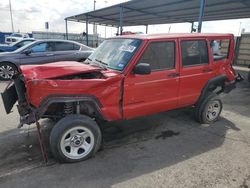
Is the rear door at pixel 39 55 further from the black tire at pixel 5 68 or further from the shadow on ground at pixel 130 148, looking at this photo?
the shadow on ground at pixel 130 148

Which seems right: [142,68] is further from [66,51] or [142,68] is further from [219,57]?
[66,51]

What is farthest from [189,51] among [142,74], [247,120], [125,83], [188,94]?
[247,120]

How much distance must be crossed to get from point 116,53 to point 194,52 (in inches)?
62.7

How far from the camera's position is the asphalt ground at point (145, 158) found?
3068 mm

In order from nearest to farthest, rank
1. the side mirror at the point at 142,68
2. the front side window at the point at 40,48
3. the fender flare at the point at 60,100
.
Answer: the fender flare at the point at 60,100 → the side mirror at the point at 142,68 → the front side window at the point at 40,48

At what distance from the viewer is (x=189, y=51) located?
4.46 m

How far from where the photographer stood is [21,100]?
3.61m

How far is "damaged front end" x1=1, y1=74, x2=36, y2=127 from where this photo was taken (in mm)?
3473

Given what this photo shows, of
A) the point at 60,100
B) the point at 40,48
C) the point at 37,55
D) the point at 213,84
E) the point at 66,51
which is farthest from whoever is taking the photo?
the point at 66,51

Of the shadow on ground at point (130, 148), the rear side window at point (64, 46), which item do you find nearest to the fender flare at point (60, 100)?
the shadow on ground at point (130, 148)

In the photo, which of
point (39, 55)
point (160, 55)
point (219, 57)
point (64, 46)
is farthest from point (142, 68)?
point (64, 46)

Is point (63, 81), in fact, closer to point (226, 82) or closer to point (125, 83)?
point (125, 83)

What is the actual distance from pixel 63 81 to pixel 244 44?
1688cm

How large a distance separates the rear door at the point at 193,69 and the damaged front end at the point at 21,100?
2725 millimetres
